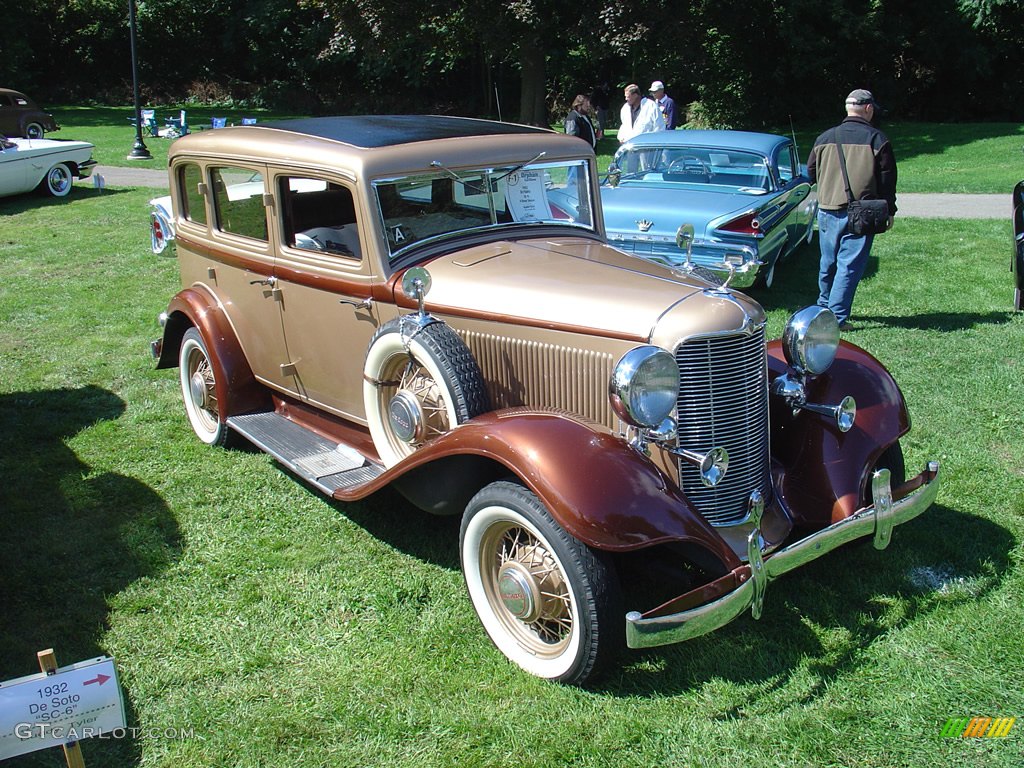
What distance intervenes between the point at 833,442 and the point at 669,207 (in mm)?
4716

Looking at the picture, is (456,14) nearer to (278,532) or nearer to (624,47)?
(624,47)

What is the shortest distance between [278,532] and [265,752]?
1.60 m

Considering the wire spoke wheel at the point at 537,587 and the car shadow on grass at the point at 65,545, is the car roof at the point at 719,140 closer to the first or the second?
the car shadow on grass at the point at 65,545

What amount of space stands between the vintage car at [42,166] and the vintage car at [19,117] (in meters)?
8.73

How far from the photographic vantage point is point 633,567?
357 cm

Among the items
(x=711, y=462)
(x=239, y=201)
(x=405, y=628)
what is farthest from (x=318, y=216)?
(x=711, y=462)

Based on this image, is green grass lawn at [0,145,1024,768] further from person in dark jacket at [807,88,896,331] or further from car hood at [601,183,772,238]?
car hood at [601,183,772,238]

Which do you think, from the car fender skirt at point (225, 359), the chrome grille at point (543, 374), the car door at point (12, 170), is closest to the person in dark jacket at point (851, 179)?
the chrome grille at point (543, 374)

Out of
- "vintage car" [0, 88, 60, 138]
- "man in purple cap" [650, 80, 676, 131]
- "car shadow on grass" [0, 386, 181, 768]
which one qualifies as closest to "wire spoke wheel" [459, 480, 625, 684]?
"car shadow on grass" [0, 386, 181, 768]

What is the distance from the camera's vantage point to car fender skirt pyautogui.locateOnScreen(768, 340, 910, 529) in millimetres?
3652

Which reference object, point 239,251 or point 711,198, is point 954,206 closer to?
point 711,198

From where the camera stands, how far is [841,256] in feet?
22.9

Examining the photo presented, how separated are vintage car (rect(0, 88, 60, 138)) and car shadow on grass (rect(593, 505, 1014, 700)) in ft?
77.3

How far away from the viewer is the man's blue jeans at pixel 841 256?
271 inches
